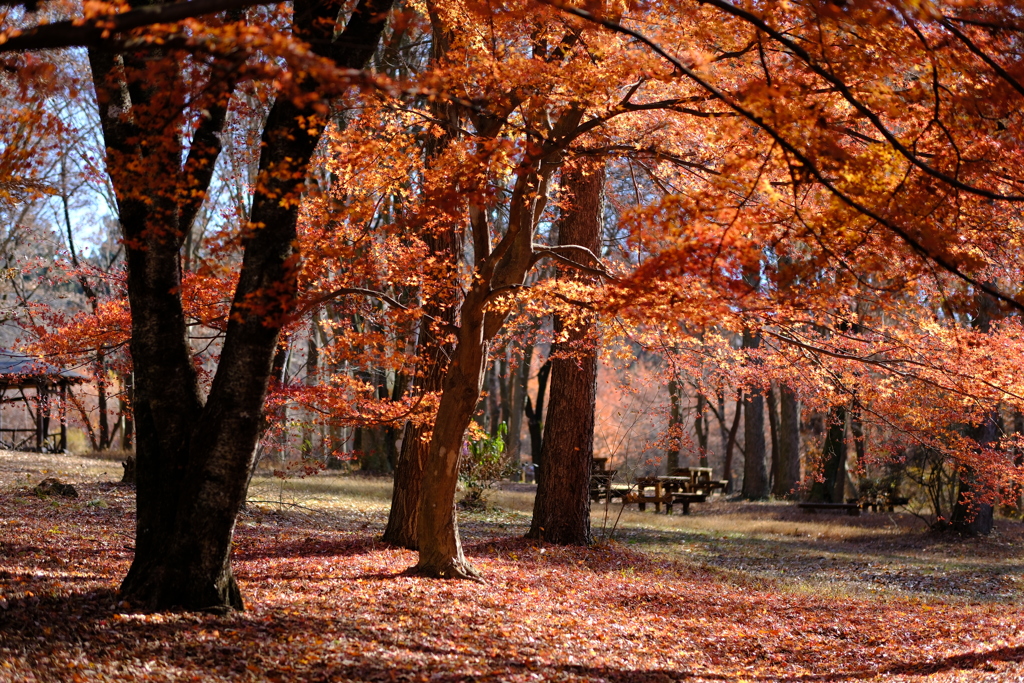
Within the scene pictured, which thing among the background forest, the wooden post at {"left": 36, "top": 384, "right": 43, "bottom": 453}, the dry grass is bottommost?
the dry grass

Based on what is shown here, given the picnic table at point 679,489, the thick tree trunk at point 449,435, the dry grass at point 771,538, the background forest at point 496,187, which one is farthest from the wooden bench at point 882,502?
the thick tree trunk at point 449,435

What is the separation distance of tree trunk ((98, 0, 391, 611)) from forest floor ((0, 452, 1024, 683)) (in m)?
0.47

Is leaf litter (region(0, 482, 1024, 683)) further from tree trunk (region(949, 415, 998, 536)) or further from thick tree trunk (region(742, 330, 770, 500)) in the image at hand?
thick tree trunk (region(742, 330, 770, 500))

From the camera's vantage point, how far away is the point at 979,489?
1315 cm

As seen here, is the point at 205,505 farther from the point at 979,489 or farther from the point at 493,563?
the point at 979,489

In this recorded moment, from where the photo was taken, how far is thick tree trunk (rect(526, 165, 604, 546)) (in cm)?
1148

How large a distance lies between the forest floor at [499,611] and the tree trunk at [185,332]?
0.47 metres

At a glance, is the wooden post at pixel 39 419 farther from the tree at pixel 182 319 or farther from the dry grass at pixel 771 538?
the tree at pixel 182 319

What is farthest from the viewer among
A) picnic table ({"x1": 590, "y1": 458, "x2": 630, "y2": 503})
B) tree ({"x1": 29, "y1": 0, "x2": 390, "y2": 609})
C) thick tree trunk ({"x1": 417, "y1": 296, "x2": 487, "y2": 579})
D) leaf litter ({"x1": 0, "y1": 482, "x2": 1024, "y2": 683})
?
picnic table ({"x1": 590, "y1": 458, "x2": 630, "y2": 503})

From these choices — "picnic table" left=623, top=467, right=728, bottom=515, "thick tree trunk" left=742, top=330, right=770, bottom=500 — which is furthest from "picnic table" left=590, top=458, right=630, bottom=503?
"thick tree trunk" left=742, top=330, right=770, bottom=500

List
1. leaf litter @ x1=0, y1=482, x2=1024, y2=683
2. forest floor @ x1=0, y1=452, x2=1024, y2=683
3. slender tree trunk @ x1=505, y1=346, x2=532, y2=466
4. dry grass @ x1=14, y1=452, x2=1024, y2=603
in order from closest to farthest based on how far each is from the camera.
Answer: leaf litter @ x1=0, y1=482, x2=1024, y2=683 → forest floor @ x1=0, y1=452, x2=1024, y2=683 → dry grass @ x1=14, y1=452, x2=1024, y2=603 → slender tree trunk @ x1=505, y1=346, x2=532, y2=466

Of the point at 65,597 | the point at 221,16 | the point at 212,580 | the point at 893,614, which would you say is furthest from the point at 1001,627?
the point at 221,16

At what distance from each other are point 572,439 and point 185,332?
6514 millimetres

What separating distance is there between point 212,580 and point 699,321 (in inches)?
156
